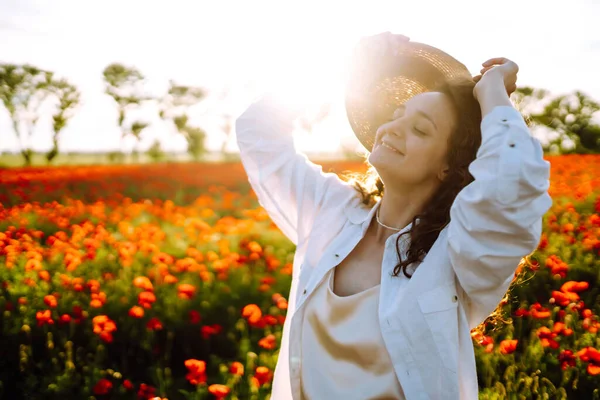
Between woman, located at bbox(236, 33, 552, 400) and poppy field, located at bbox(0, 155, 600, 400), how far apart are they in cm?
64

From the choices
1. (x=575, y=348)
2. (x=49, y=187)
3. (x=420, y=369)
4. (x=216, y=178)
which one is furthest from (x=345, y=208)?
(x=216, y=178)

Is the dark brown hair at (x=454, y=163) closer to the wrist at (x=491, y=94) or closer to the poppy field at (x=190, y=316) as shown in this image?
the wrist at (x=491, y=94)

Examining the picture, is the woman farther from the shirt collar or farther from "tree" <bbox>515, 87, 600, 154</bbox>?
"tree" <bbox>515, 87, 600, 154</bbox>

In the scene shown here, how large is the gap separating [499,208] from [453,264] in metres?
0.22

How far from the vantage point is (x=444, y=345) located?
157 centimetres

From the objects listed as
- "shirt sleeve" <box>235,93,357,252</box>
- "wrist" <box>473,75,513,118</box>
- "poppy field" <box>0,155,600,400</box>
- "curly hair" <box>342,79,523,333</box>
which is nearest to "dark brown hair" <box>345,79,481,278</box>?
"curly hair" <box>342,79,523,333</box>

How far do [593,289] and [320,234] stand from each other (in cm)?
334

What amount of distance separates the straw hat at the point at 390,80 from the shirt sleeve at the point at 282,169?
0.74 ft

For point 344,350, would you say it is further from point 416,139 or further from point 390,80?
point 390,80

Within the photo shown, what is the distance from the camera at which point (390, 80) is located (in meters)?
2.10

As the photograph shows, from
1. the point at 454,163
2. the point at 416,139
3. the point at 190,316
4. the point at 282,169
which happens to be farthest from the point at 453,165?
the point at 190,316

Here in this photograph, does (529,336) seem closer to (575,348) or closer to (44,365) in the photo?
(575,348)

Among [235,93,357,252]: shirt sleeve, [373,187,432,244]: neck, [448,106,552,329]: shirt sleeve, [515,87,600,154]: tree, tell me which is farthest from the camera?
[515,87,600,154]: tree

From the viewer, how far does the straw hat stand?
6.33 ft
